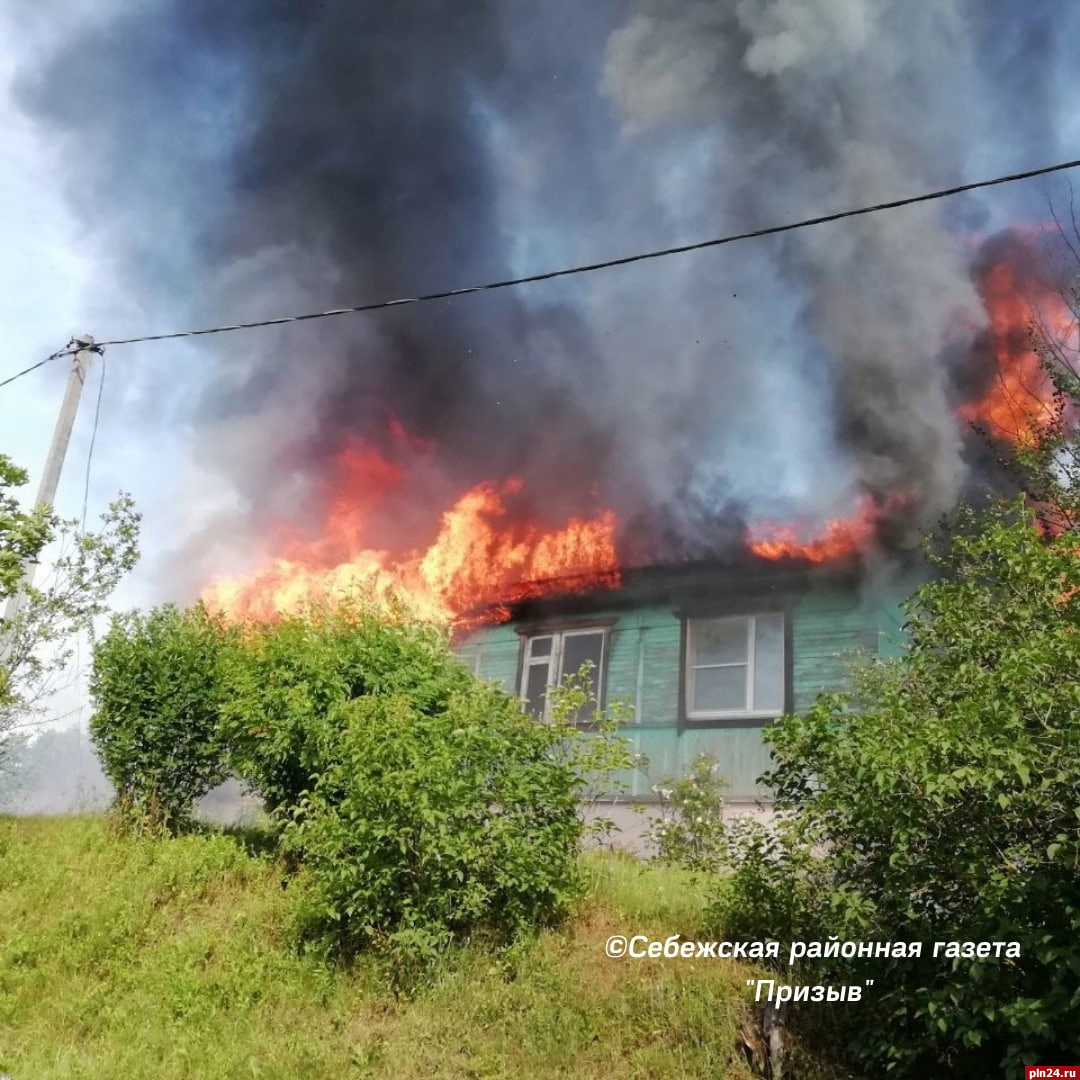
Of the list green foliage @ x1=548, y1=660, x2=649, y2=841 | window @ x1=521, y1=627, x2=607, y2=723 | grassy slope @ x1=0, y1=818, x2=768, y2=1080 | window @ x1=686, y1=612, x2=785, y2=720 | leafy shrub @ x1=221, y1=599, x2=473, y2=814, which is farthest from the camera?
window @ x1=521, y1=627, x2=607, y2=723

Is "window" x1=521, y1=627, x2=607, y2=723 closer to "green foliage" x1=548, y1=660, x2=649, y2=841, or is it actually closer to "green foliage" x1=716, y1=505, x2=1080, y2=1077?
"green foliage" x1=548, y1=660, x2=649, y2=841

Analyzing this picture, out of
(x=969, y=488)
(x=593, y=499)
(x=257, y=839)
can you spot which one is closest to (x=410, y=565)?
(x=593, y=499)

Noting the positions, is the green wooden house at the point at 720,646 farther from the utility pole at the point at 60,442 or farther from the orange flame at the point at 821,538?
the utility pole at the point at 60,442

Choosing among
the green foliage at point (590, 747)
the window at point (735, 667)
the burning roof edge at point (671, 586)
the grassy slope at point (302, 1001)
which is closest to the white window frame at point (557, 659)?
the burning roof edge at point (671, 586)

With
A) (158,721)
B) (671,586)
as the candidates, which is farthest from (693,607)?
(158,721)

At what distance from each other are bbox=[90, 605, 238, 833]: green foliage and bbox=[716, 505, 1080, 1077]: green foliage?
733 cm

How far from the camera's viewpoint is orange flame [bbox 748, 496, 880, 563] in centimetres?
1353

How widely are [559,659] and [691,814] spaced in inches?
171

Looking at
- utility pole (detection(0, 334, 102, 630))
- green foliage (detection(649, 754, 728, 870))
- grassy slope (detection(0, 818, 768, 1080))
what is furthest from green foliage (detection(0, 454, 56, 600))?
green foliage (detection(649, 754, 728, 870))

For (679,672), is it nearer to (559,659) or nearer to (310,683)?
(559,659)

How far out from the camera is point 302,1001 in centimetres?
648

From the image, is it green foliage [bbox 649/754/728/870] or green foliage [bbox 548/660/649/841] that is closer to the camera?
green foliage [bbox 548/660/649/841]

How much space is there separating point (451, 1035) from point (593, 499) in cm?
1337

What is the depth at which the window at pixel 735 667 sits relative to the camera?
12734mm
